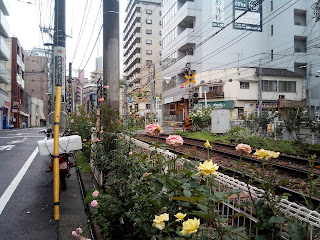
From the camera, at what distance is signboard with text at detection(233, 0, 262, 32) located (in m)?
31.7

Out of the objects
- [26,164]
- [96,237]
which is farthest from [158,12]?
[96,237]

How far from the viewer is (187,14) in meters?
34.2

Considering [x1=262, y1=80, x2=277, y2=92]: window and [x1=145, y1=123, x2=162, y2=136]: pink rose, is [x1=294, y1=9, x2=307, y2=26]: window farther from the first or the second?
[x1=145, y1=123, x2=162, y2=136]: pink rose

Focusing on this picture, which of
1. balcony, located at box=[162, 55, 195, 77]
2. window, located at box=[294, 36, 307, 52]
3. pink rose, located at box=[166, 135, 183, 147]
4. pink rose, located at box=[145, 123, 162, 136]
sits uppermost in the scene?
window, located at box=[294, 36, 307, 52]

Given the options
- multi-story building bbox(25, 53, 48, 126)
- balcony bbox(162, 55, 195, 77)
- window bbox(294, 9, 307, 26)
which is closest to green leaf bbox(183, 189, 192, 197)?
balcony bbox(162, 55, 195, 77)

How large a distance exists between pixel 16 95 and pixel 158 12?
39894 millimetres

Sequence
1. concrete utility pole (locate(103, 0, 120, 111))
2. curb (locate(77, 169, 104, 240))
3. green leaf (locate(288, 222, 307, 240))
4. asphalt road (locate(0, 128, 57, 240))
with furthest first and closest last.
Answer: concrete utility pole (locate(103, 0, 120, 111)) → asphalt road (locate(0, 128, 57, 240)) → curb (locate(77, 169, 104, 240)) → green leaf (locate(288, 222, 307, 240))

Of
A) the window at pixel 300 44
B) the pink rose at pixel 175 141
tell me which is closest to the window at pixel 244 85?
the window at pixel 300 44

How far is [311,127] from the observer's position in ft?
39.4

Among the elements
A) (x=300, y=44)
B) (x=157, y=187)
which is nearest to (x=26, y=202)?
(x=157, y=187)

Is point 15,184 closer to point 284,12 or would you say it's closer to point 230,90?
point 230,90

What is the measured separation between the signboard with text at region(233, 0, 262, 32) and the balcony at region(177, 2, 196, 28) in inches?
220

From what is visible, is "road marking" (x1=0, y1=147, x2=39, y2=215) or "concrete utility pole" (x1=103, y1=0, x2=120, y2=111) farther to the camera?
"concrete utility pole" (x1=103, y1=0, x2=120, y2=111)

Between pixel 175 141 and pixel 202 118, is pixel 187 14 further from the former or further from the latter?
pixel 175 141
